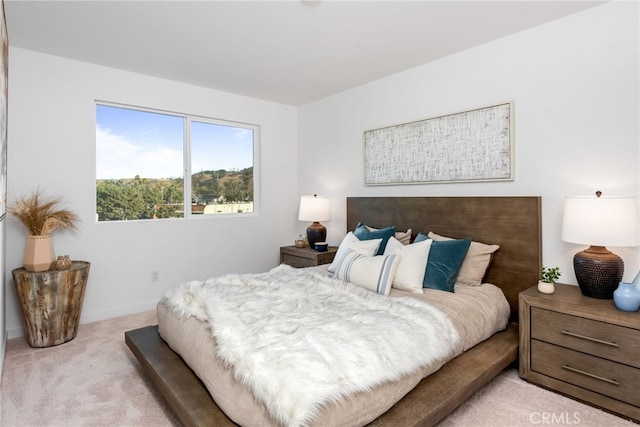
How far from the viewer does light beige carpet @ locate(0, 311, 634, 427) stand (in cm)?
185

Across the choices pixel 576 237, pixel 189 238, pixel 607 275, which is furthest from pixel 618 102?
pixel 189 238

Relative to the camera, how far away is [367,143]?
12.6ft

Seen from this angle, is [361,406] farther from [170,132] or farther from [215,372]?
[170,132]

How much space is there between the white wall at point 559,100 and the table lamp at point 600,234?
0.28 metres

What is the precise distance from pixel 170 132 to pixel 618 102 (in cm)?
405

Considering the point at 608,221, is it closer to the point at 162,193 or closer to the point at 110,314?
the point at 162,193

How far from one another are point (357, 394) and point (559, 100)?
2491 mm

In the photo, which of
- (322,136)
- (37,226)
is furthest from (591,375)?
(37,226)

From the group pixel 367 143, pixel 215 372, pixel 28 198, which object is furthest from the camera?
pixel 367 143

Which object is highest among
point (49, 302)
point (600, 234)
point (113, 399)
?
point (600, 234)

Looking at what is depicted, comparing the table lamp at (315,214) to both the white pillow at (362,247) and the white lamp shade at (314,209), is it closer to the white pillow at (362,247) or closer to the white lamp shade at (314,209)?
the white lamp shade at (314,209)

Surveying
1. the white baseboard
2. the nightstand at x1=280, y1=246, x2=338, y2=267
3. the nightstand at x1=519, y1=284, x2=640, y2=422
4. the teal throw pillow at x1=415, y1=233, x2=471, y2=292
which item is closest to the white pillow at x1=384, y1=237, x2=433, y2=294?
the teal throw pillow at x1=415, y1=233, x2=471, y2=292

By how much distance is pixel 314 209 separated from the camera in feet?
13.2

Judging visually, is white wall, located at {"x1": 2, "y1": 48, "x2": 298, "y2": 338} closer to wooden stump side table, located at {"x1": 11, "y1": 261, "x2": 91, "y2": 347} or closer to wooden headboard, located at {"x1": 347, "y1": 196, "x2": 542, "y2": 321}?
wooden stump side table, located at {"x1": 11, "y1": 261, "x2": 91, "y2": 347}
